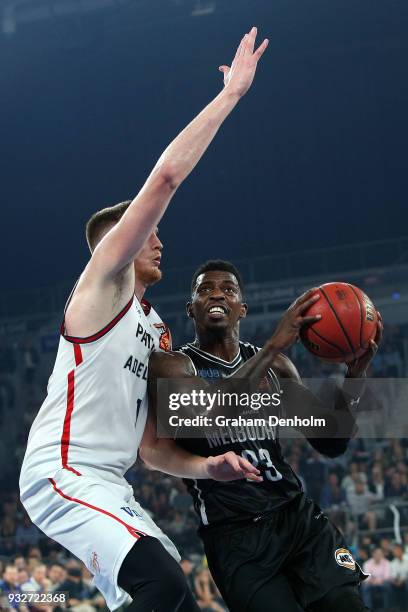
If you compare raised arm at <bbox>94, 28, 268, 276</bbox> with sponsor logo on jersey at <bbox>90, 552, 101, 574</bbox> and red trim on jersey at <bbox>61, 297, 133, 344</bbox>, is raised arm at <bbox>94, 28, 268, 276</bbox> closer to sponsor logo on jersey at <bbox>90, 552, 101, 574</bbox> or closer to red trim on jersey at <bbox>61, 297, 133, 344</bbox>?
red trim on jersey at <bbox>61, 297, 133, 344</bbox>

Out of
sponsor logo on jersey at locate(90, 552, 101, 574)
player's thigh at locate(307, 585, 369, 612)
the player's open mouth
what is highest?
the player's open mouth

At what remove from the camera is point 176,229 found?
67.6ft

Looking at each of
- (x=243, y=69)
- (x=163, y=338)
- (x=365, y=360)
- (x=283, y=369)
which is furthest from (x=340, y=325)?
(x=243, y=69)

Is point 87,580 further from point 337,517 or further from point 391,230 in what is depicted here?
point 391,230

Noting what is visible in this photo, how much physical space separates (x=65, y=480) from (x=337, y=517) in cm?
786

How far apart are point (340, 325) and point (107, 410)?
1090 mm

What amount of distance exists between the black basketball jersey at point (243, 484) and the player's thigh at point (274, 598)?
1.07ft

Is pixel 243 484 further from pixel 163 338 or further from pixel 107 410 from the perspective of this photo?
pixel 107 410

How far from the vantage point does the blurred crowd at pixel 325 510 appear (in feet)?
29.6

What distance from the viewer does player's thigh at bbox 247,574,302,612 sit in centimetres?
353

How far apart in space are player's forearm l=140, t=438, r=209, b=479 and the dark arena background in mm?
10980

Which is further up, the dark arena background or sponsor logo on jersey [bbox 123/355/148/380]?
the dark arena background

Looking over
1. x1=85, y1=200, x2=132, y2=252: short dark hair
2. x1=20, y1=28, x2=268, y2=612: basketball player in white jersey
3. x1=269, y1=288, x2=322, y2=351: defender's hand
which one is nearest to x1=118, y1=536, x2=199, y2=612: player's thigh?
x1=20, y1=28, x2=268, y2=612: basketball player in white jersey

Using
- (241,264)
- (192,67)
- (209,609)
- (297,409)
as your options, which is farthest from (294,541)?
(192,67)
